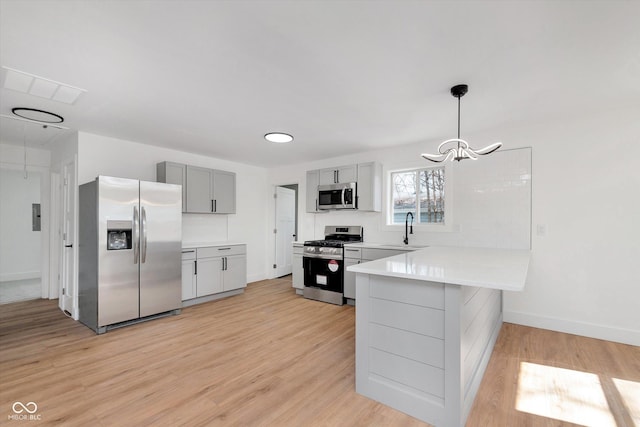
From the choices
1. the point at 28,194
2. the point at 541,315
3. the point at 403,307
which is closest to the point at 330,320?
the point at 403,307

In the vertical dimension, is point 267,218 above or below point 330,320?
above

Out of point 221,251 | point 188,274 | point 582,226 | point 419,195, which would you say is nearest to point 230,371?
point 188,274

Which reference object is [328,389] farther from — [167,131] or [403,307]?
[167,131]

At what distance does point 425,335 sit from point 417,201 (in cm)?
287

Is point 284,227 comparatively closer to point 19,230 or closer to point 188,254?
point 188,254

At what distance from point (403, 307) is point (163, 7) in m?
2.27

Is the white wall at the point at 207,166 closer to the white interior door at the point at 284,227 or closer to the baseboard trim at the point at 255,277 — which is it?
the baseboard trim at the point at 255,277

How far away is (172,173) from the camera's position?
4273 mm

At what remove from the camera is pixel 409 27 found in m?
1.70

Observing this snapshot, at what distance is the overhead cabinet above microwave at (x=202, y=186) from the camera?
14.1 ft

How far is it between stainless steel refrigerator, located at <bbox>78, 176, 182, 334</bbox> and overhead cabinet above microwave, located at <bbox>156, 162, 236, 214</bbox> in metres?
0.63

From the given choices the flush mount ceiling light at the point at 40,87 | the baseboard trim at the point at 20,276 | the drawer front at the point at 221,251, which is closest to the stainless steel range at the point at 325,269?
the drawer front at the point at 221,251

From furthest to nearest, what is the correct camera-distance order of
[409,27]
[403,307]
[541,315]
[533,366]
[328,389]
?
[541,315], [533,366], [328,389], [403,307], [409,27]

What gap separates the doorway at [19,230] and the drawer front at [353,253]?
239 inches
